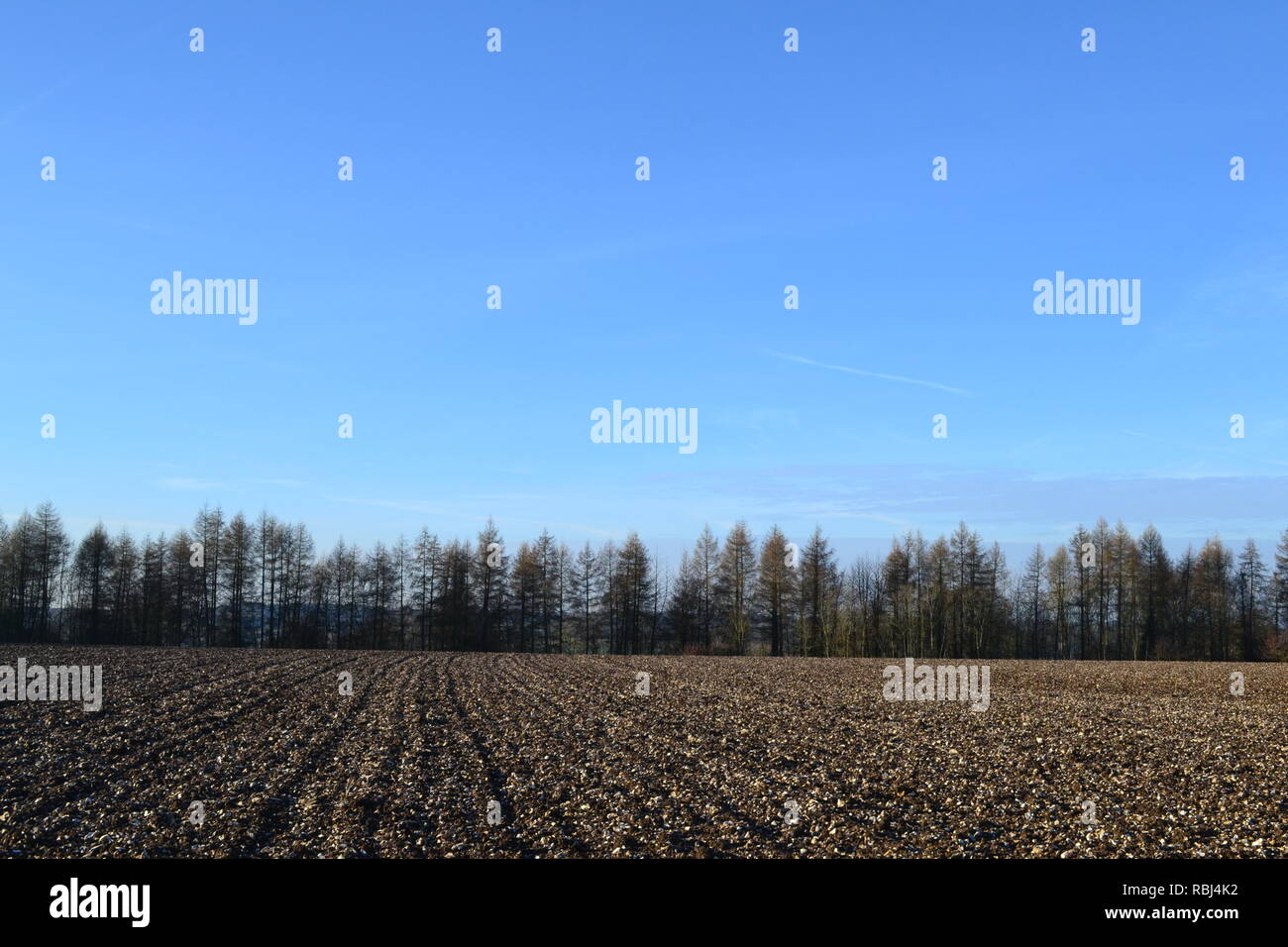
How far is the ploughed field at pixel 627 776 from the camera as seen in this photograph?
40.4ft

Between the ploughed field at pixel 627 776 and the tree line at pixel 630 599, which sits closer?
the ploughed field at pixel 627 776

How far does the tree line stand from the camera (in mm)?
80250

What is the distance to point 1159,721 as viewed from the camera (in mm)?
25703

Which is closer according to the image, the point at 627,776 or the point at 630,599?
the point at 627,776

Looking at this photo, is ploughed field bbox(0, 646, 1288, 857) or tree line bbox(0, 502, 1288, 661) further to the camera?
tree line bbox(0, 502, 1288, 661)

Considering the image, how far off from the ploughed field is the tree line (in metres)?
52.3

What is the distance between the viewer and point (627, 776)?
16.4 meters

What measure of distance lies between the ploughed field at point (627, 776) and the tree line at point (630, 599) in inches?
2060

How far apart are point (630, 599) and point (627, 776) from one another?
235ft

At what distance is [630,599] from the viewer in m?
87.9

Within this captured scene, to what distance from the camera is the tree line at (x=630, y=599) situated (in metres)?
80.2
